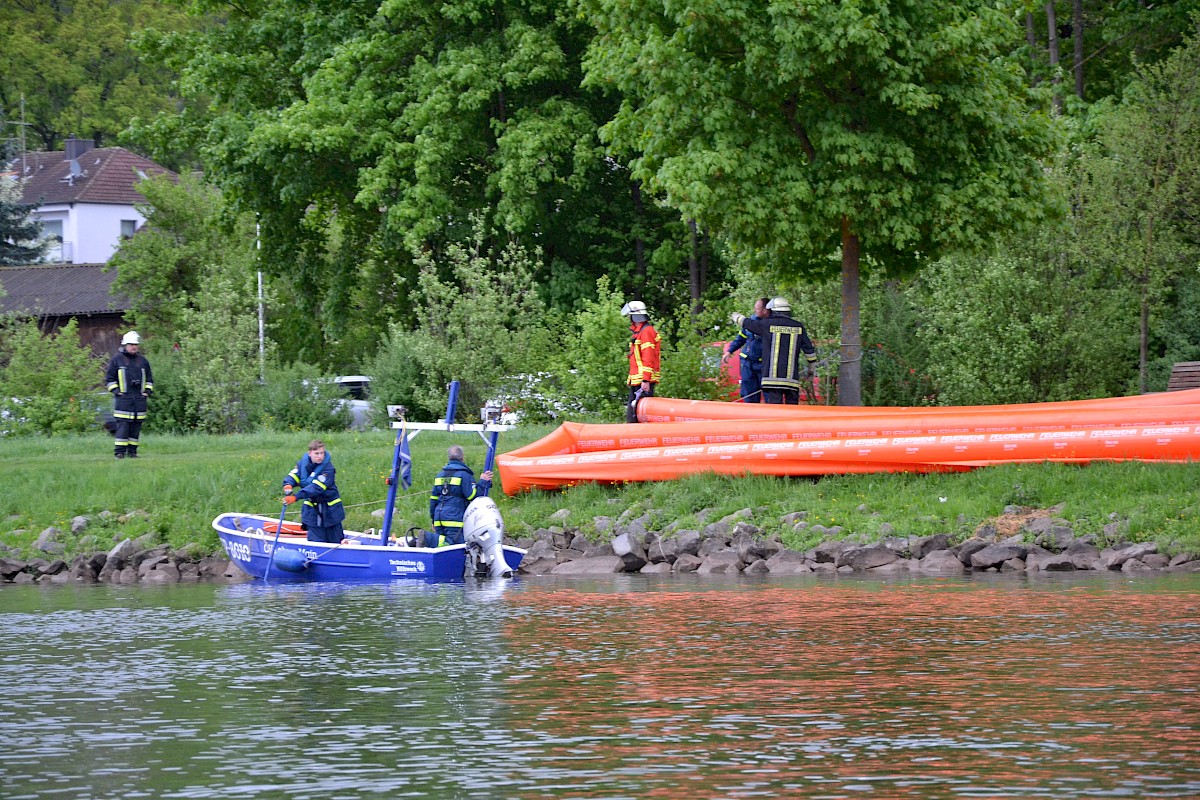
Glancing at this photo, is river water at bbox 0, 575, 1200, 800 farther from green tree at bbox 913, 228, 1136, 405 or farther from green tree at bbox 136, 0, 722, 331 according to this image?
green tree at bbox 136, 0, 722, 331

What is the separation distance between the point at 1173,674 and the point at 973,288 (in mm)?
16952

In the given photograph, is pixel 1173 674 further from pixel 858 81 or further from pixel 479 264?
pixel 479 264

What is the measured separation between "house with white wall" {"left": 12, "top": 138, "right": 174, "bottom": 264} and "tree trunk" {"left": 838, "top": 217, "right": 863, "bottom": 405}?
59129 mm

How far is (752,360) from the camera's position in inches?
1039

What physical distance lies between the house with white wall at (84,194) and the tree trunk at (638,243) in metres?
44.8

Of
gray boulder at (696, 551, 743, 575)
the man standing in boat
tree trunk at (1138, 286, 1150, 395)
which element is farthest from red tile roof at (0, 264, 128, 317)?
gray boulder at (696, 551, 743, 575)

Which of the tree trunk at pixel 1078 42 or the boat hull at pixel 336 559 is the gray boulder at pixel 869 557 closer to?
the boat hull at pixel 336 559

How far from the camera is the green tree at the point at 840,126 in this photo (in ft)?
80.1

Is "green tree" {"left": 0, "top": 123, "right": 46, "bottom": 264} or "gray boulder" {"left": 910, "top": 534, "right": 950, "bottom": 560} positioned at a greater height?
"green tree" {"left": 0, "top": 123, "right": 46, "bottom": 264}

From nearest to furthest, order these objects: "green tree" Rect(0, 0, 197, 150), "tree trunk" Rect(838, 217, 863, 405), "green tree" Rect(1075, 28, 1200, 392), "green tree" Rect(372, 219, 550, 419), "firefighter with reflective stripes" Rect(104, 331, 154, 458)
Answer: "tree trunk" Rect(838, 217, 863, 405) → "firefighter with reflective stripes" Rect(104, 331, 154, 458) → "green tree" Rect(1075, 28, 1200, 392) → "green tree" Rect(372, 219, 550, 419) → "green tree" Rect(0, 0, 197, 150)

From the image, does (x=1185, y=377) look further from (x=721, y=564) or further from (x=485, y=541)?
(x=485, y=541)

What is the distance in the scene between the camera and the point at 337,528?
75.3ft

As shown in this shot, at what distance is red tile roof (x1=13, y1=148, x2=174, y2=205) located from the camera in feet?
262

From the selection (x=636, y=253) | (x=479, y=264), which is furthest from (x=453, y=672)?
(x=636, y=253)
